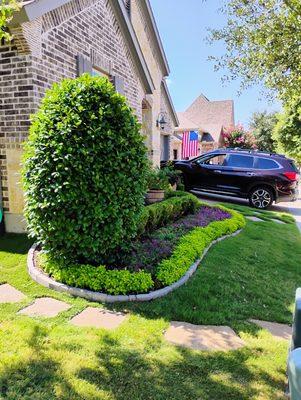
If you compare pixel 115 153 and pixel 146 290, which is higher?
pixel 115 153

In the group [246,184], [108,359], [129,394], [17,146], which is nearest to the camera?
[129,394]

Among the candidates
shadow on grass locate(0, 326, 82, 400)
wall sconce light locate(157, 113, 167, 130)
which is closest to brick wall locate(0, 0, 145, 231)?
shadow on grass locate(0, 326, 82, 400)

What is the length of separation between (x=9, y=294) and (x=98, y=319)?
123cm

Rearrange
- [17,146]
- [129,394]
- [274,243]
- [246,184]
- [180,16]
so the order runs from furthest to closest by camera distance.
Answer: [180,16] → [246,184] → [274,243] → [17,146] → [129,394]

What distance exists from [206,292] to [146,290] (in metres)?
0.81

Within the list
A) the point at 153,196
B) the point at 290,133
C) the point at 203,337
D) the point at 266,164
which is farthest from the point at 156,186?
the point at 290,133

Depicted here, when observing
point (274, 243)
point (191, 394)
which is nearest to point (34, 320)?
point (191, 394)

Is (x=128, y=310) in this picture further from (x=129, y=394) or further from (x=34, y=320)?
(x=129, y=394)

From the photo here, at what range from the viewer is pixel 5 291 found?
13.1ft

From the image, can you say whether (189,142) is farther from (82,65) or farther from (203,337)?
(203,337)

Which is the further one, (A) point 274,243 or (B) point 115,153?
(A) point 274,243

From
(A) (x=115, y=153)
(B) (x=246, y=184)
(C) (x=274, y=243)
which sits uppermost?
(A) (x=115, y=153)

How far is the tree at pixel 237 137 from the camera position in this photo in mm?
35125

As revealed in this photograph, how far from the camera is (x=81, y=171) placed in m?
4.04
